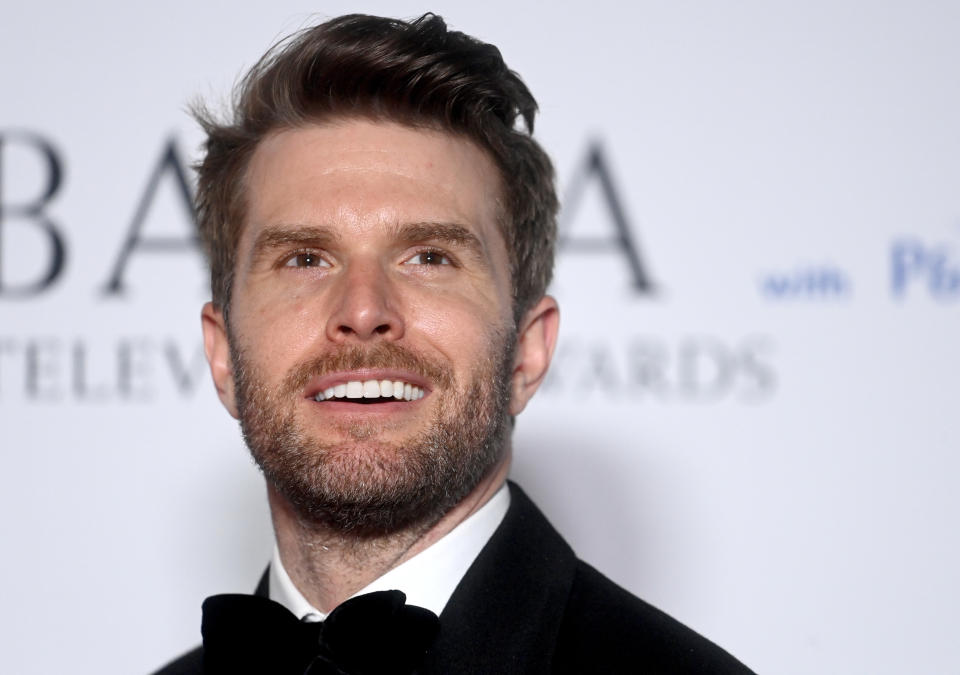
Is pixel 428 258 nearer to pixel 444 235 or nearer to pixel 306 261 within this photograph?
pixel 444 235

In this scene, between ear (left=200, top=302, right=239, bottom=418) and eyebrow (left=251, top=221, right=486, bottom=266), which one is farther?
ear (left=200, top=302, right=239, bottom=418)

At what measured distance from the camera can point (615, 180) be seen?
260cm

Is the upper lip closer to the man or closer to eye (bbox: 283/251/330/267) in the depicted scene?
the man

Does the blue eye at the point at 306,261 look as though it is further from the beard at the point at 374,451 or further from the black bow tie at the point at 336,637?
the black bow tie at the point at 336,637

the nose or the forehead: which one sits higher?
the forehead

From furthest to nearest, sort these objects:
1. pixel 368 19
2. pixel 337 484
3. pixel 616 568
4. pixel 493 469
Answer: pixel 616 568 → pixel 368 19 → pixel 493 469 → pixel 337 484

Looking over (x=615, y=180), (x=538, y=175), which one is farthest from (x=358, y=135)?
(x=615, y=180)

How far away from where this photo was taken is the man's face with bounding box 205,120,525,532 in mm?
1432

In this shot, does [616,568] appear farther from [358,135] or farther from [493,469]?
[358,135]

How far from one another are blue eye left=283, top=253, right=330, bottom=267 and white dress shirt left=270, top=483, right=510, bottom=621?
1.24 feet

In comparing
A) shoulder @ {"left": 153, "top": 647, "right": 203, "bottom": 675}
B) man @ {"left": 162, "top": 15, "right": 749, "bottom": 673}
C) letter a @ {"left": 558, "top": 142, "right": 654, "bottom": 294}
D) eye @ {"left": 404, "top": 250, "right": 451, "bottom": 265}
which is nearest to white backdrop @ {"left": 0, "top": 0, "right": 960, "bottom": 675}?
letter a @ {"left": 558, "top": 142, "right": 654, "bottom": 294}

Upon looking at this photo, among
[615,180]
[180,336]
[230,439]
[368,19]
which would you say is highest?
[368,19]

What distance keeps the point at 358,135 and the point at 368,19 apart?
0.69 feet

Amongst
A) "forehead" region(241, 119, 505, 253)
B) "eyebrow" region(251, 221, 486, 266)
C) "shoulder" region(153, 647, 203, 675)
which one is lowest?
"shoulder" region(153, 647, 203, 675)
